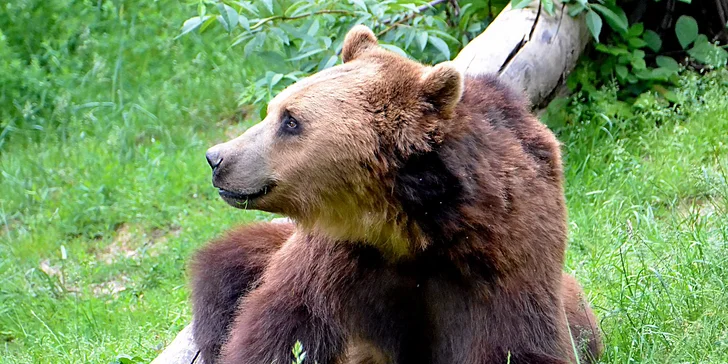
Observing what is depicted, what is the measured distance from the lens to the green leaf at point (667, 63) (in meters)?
6.60

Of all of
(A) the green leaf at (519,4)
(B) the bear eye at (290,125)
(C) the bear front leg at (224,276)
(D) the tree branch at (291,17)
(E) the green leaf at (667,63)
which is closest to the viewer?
(B) the bear eye at (290,125)

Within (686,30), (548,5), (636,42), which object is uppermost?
(548,5)

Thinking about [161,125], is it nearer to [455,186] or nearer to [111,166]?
[111,166]

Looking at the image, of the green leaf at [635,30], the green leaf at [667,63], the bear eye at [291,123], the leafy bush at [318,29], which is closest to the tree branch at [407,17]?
the leafy bush at [318,29]

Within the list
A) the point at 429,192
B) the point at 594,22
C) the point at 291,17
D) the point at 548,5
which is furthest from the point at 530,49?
the point at 429,192

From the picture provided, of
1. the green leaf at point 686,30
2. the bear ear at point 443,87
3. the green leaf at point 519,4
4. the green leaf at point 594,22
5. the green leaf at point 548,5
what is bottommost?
the green leaf at point 686,30

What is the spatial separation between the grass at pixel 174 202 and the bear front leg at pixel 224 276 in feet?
2.12

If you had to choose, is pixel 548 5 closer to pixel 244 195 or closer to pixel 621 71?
pixel 621 71

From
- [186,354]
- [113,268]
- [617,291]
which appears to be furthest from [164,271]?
[617,291]

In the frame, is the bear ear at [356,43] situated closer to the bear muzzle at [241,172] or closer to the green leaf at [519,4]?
the bear muzzle at [241,172]

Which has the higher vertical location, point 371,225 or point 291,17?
point 371,225

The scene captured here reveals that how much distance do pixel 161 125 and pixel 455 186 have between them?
5801mm

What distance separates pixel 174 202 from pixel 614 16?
3740 mm

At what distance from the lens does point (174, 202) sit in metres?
7.70
